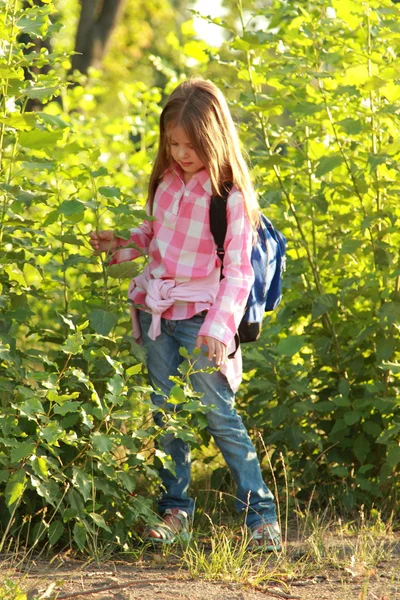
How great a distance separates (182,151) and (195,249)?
1.11 feet

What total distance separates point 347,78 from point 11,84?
1242 millimetres

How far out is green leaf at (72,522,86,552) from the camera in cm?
290

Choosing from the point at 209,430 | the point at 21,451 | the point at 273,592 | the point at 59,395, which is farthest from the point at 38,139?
the point at 273,592

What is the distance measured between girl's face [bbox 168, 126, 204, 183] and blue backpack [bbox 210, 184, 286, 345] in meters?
0.14

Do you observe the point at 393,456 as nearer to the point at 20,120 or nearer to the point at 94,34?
the point at 20,120

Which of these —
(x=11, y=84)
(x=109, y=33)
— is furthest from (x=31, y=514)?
(x=109, y=33)

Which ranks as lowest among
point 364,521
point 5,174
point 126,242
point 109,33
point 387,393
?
point 364,521

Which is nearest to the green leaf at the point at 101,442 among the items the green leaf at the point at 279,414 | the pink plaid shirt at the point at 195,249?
the pink plaid shirt at the point at 195,249

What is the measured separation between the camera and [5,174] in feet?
10.3

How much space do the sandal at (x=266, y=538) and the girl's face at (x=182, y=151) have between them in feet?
4.16

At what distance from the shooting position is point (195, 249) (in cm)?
317

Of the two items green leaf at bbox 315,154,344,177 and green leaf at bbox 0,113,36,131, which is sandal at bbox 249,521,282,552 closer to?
green leaf at bbox 315,154,344,177

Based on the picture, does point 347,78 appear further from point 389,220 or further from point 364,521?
point 364,521

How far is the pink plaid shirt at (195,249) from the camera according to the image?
119 inches
